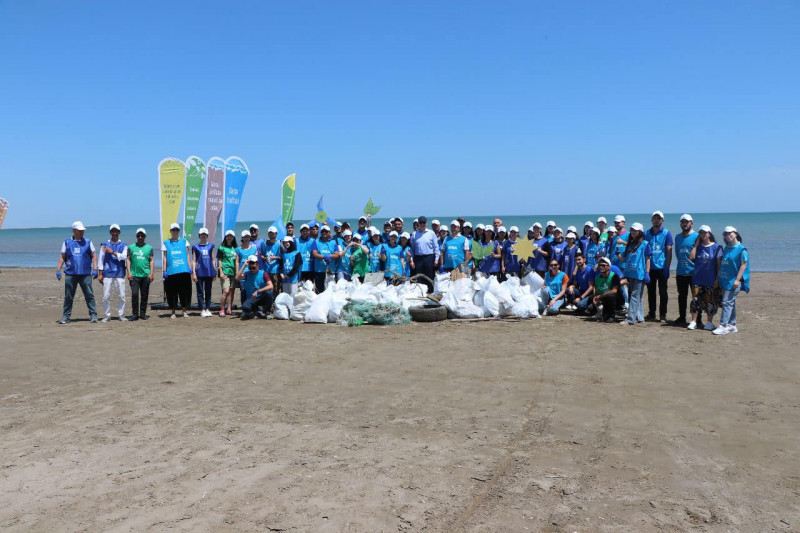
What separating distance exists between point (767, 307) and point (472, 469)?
30.8 feet

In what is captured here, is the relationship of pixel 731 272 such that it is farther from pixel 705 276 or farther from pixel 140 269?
pixel 140 269

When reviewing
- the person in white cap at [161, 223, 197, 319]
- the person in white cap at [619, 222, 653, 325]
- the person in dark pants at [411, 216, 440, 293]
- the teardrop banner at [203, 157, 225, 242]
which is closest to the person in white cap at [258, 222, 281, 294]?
the person in white cap at [161, 223, 197, 319]

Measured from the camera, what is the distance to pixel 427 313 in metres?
9.30

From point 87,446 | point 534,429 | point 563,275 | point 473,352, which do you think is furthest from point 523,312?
point 87,446

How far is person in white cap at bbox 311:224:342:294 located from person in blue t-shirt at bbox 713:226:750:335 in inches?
228

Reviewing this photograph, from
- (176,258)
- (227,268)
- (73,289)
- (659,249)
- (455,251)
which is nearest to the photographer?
(659,249)

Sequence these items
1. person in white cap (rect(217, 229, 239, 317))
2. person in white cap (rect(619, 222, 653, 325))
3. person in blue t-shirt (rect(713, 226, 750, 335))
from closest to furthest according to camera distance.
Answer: person in blue t-shirt (rect(713, 226, 750, 335)) → person in white cap (rect(619, 222, 653, 325)) → person in white cap (rect(217, 229, 239, 317))

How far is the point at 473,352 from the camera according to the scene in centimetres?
718

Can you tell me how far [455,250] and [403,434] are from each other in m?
6.54

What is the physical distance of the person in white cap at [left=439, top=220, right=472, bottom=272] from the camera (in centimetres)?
1069

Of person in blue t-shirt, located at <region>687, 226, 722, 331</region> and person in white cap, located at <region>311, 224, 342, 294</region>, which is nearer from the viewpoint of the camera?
person in blue t-shirt, located at <region>687, 226, 722, 331</region>

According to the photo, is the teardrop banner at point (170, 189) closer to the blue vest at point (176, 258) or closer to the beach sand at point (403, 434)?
the blue vest at point (176, 258)

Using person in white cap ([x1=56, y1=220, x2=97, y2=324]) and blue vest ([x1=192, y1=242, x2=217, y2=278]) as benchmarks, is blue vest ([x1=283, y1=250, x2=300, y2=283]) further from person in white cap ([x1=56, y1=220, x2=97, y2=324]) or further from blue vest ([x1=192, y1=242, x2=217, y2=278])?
person in white cap ([x1=56, y1=220, x2=97, y2=324])

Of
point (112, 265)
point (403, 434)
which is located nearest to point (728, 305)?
point (403, 434)
